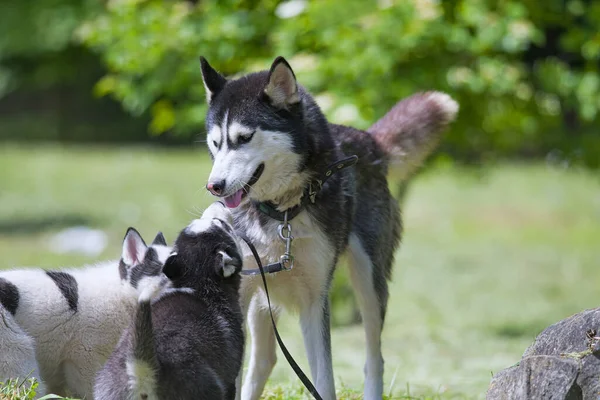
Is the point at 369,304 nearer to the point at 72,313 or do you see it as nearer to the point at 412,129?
the point at 412,129

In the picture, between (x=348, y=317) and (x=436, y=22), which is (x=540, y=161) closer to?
(x=348, y=317)

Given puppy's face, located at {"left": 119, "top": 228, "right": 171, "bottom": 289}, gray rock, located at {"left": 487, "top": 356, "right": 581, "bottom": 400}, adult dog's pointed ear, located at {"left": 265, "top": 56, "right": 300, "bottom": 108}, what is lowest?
gray rock, located at {"left": 487, "top": 356, "right": 581, "bottom": 400}

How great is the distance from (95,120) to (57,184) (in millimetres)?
10400

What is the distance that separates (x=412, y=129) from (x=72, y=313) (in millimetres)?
2697

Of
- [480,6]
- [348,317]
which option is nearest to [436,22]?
[480,6]

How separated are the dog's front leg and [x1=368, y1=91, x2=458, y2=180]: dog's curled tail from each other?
1.50 metres

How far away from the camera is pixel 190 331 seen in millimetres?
4164

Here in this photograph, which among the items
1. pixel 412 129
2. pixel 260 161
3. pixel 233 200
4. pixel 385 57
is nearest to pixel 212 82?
pixel 260 161

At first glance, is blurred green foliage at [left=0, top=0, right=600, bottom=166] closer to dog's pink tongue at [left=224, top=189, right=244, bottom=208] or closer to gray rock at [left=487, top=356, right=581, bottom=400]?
dog's pink tongue at [left=224, top=189, right=244, bottom=208]

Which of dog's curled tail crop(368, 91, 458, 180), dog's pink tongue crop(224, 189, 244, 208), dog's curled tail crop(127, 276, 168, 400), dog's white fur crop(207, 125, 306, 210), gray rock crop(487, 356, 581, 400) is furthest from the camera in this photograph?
dog's curled tail crop(368, 91, 458, 180)

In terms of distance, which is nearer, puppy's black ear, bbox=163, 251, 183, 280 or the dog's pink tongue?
puppy's black ear, bbox=163, 251, 183, 280

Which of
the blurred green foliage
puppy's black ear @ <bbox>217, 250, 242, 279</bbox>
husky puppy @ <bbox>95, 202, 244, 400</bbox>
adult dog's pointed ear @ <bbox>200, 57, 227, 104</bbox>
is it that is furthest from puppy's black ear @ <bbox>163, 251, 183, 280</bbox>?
the blurred green foliage

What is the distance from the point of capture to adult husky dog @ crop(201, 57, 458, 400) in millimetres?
4809

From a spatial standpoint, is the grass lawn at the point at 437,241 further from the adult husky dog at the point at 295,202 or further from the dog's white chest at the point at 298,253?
the dog's white chest at the point at 298,253
